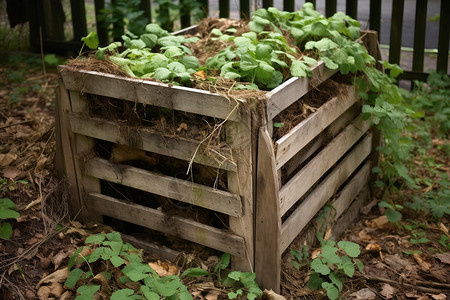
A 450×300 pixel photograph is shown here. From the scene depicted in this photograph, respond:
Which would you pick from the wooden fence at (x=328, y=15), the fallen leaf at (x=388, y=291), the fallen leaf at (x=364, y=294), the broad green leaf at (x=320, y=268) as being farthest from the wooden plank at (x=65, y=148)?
the wooden fence at (x=328, y=15)

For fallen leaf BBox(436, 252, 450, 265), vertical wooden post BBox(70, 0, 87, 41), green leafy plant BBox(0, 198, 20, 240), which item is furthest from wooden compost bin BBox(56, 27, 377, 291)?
vertical wooden post BBox(70, 0, 87, 41)

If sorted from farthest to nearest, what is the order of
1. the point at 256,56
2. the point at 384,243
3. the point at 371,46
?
the point at 371,46
the point at 384,243
the point at 256,56

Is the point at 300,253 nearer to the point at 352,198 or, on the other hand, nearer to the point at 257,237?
the point at 257,237

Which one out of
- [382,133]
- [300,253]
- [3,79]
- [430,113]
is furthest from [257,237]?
[3,79]

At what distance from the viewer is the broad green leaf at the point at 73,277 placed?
10.0 feet

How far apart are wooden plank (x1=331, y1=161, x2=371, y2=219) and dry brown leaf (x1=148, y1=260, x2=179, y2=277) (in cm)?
120

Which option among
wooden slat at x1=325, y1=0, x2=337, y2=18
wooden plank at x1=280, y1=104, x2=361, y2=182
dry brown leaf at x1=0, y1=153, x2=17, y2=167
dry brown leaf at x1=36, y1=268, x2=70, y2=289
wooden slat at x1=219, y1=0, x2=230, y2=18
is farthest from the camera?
wooden slat at x1=219, y1=0, x2=230, y2=18

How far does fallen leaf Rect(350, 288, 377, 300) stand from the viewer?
3.45 metres

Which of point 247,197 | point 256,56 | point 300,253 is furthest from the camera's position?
point 300,253

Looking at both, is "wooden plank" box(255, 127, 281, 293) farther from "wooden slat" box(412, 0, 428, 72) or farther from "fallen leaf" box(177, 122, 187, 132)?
"wooden slat" box(412, 0, 428, 72)

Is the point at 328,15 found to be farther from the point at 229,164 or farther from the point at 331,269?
the point at 229,164

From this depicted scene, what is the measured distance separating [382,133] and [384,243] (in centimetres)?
94

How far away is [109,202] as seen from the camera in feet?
11.7

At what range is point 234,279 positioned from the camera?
3.15m
